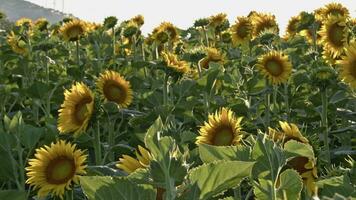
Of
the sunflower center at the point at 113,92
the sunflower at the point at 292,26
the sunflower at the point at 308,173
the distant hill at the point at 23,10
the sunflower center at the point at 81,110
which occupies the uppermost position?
the distant hill at the point at 23,10

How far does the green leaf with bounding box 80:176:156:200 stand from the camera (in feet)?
3.71

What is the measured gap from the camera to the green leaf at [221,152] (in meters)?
1.30

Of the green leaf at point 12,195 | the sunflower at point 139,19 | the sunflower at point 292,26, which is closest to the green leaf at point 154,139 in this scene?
the green leaf at point 12,195

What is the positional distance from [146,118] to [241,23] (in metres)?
3.67

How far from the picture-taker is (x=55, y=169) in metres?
2.56

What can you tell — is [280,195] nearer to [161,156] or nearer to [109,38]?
[161,156]

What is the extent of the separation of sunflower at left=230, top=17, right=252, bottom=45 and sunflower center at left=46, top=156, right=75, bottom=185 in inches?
188

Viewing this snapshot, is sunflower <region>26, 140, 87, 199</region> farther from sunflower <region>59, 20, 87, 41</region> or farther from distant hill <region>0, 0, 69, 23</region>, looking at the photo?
distant hill <region>0, 0, 69, 23</region>

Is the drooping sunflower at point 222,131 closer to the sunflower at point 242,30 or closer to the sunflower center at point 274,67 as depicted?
the sunflower center at point 274,67

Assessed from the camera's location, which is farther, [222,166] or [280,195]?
[280,195]

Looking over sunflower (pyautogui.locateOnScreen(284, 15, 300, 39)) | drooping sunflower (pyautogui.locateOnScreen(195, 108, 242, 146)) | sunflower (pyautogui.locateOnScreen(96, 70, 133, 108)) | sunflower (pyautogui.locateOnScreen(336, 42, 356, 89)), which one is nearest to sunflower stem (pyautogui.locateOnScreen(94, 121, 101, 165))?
sunflower (pyautogui.locateOnScreen(96, 70, 133, 108))

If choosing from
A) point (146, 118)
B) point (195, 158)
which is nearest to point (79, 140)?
point (146, 118)

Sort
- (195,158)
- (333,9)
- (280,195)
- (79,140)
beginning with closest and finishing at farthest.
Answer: (280,195) < (195,158) < (79,140) < (333,9)

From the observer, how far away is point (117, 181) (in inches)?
44.9
